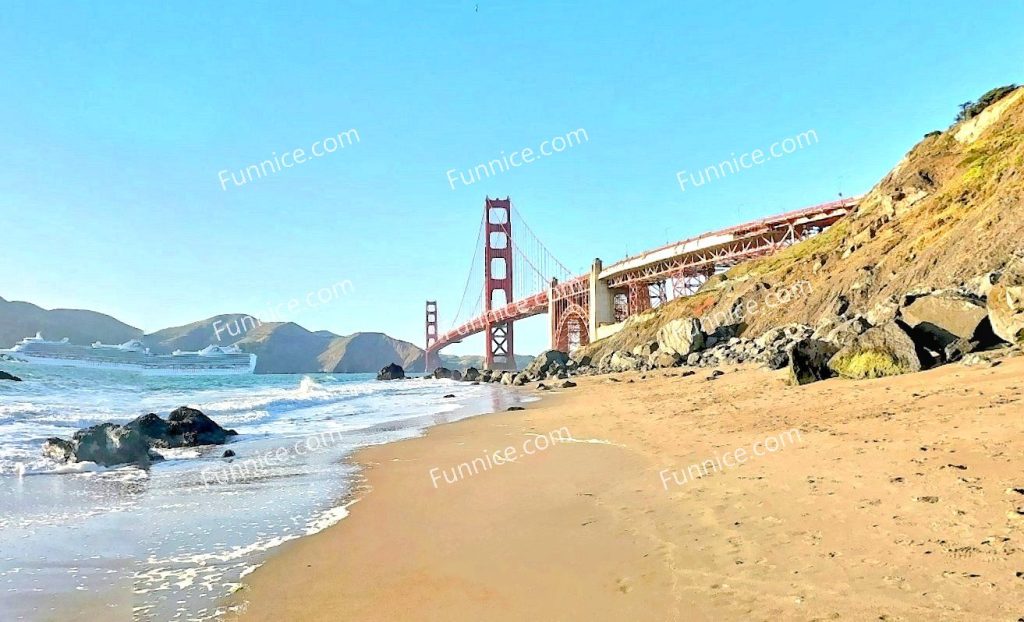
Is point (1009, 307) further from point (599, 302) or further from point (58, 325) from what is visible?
point (58, 325)

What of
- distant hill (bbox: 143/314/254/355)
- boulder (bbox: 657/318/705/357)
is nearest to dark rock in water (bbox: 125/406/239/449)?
boulder (bbox: 657/318/705/357)

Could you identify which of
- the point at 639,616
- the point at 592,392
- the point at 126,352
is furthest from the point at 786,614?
the point at 126,352

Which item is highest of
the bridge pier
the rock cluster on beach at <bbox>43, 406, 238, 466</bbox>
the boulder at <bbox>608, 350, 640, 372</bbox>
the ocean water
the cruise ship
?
the bridge pier

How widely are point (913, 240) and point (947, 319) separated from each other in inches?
572

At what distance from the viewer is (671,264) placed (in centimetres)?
5084

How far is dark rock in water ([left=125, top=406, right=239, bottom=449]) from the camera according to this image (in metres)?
11.2

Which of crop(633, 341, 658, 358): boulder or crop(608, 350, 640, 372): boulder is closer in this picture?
crop(608, 350, 640, 372): boulder

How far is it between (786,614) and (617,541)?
1592 millimetres

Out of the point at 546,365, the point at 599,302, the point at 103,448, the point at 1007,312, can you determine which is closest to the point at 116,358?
the point at 546,365

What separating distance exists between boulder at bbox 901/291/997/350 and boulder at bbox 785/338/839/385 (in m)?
1.42

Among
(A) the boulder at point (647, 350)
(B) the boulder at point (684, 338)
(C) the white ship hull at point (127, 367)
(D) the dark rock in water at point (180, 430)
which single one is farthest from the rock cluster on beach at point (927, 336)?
(C) the white ship hull at point (127, 367)

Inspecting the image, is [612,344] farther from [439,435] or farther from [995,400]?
[995,400]

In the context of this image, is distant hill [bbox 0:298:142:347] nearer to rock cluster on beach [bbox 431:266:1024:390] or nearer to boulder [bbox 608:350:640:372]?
boulder [bbox 608:350:640:372]

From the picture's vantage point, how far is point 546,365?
41.8m
